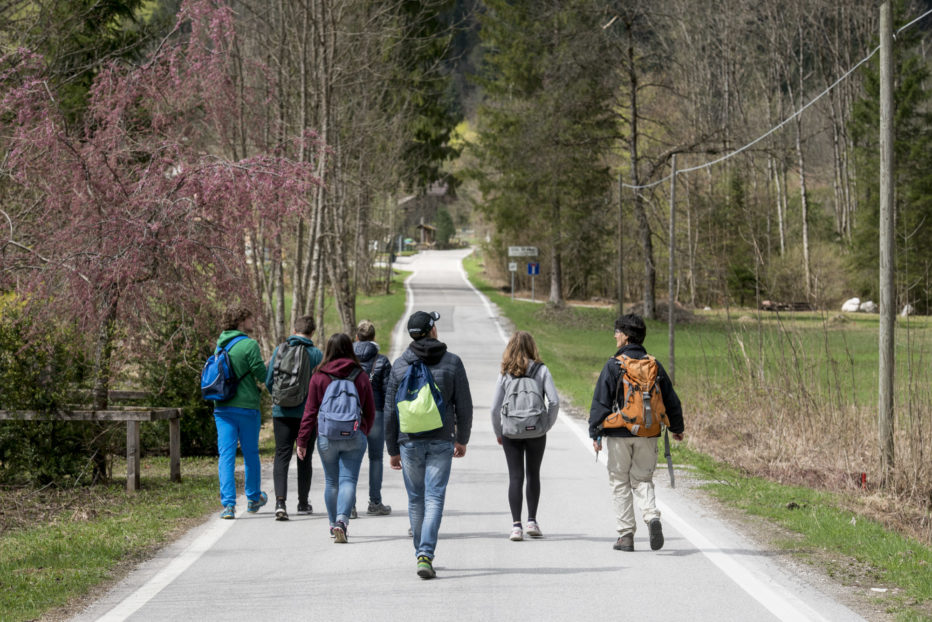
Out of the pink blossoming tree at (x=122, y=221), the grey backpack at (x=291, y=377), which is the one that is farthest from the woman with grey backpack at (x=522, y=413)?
the pink blossoming tree at (x=122, y=221)

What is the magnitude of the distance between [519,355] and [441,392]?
1107mm

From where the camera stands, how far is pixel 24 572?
7.48 m

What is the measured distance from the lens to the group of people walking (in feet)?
24.8

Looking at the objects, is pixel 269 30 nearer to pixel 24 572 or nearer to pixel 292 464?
pixel 292 464

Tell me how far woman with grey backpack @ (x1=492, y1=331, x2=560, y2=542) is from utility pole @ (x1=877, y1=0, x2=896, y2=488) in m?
4.74

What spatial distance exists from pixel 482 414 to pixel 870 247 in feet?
133

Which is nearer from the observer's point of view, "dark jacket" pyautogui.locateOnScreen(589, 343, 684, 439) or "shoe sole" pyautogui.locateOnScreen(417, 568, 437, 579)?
"shoe sole" pyautogui.locateOnScreen(417, 568, 437, 579)

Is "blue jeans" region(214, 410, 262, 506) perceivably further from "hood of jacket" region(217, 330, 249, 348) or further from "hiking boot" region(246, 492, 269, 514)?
"hood of jacket" region(217, 330, 249, 348)

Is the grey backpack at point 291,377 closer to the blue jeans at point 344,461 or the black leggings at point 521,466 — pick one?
the blue jeans at point 344,461

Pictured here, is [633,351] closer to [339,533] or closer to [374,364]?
[374,364]

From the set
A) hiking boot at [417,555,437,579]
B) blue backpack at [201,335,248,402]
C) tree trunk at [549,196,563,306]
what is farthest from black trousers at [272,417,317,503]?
tree trunk at [549,196,563,306]

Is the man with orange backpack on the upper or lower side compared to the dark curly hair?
lower

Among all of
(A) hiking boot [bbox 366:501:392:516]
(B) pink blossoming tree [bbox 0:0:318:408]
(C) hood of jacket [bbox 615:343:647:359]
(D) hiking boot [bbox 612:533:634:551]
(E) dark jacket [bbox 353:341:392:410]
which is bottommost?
(A) hiking boot [bbox 366:501:392:516]

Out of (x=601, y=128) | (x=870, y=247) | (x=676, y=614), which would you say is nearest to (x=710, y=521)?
(x=676, y=614)
